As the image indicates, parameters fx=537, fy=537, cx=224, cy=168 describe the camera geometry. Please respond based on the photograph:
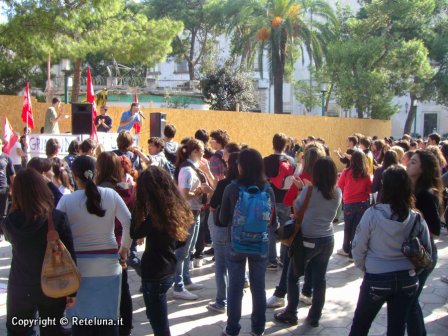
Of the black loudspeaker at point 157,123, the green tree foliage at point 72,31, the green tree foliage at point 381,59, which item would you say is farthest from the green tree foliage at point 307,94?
the black loudspeaker at point 157,123

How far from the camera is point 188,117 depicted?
16.7m

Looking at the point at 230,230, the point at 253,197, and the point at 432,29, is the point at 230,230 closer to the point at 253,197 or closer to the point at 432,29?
the point at 253,197

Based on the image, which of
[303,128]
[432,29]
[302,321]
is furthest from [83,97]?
[302,321]

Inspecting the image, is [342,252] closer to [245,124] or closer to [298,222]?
[298,222]

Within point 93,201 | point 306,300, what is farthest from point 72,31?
point 93,201

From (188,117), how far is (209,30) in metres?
25.5

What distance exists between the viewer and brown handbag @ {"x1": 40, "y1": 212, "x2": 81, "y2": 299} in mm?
3449

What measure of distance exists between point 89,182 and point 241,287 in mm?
1653

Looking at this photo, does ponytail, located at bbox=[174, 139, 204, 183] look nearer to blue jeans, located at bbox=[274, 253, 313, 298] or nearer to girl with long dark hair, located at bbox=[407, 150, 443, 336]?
blue jeans, located at bbox=[274, 253, 313, 298]

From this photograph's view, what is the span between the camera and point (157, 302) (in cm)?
402

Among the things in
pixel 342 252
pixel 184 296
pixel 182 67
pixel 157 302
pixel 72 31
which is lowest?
pixel 342 252

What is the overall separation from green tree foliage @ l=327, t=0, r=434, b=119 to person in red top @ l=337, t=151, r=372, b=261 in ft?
64.4

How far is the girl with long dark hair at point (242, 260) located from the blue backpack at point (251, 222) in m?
0.06

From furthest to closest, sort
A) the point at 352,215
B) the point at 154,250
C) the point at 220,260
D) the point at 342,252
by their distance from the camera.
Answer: the point at 342,252, the point at 352,215, the point at 220,260, the point at 154,250
